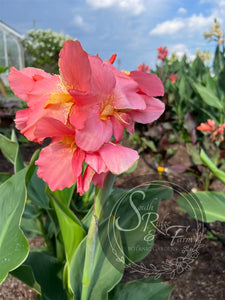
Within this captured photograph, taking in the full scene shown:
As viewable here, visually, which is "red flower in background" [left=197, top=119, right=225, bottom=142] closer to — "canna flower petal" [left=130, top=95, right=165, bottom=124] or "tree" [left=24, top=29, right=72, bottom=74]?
"canna flower petal" [left=130, top=95, right=165, bottom=124]

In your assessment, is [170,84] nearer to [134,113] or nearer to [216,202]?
[216,202]

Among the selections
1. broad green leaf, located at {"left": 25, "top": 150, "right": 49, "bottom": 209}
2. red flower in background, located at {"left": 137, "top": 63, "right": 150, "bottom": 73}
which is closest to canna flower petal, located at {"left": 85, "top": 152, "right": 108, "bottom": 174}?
broad green leaf, located at {"left": 25, "top": 150, "right": 49, "bottom": 209}

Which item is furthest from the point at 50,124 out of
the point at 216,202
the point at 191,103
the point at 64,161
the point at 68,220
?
the point at 191,103

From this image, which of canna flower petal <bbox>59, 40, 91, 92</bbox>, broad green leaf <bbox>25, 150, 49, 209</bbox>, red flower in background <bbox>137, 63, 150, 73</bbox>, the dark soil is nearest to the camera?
canna flower petal <bbox>59, 40, 91, 92</bbox>

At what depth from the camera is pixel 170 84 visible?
4.51m

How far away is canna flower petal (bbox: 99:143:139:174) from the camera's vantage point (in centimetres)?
49

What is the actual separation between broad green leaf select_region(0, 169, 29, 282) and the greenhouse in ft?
43.7

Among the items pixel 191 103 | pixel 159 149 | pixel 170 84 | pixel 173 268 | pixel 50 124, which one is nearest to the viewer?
pixel 50 124

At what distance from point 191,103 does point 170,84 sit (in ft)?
2.45

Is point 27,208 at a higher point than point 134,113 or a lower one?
lower

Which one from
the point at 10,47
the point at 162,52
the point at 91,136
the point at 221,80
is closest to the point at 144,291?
the point at 91,136

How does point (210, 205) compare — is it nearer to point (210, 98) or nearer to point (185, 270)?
point (185, 270)

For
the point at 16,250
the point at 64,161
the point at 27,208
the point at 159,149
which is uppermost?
the point at 64,161

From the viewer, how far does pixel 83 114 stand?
485mm
